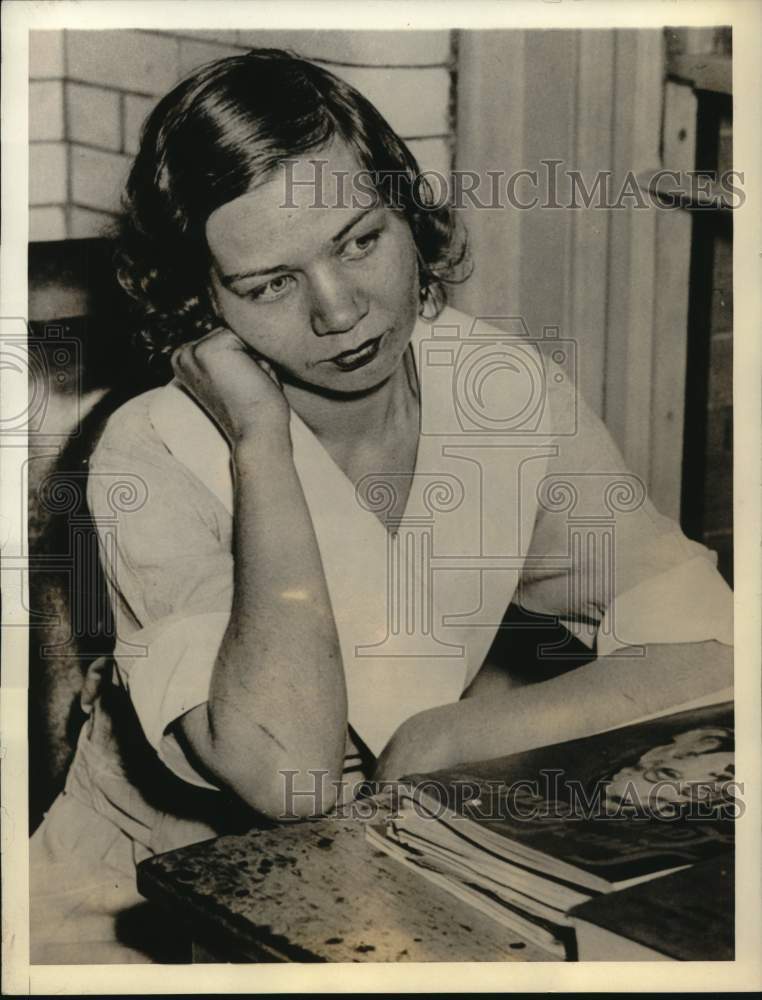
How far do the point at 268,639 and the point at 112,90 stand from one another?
2.15ft

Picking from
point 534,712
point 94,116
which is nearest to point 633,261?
point 534,712

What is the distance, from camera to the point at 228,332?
4.84 feet

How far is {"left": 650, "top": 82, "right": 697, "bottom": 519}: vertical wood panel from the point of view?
60.9 inches

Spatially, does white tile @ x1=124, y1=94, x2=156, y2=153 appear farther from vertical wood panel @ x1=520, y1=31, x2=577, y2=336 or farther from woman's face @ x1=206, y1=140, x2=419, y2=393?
vertical wood panel @ x1=520, y1=31, x2=577, y2=336

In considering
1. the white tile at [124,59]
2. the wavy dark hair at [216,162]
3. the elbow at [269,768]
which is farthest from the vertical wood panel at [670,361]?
the white tile at [124,59]

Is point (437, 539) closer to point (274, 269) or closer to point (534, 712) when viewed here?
point (534, 712)

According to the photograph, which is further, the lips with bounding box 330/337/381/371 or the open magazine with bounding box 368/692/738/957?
the lips with bounding box 330/337/381/371

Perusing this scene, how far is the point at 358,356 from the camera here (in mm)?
1493

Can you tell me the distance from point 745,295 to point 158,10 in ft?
2.54

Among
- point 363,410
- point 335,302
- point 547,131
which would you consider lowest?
point 363,410

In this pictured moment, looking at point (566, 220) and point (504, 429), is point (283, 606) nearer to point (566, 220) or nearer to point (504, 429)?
point (504, 429)

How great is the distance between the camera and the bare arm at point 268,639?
1407 mm

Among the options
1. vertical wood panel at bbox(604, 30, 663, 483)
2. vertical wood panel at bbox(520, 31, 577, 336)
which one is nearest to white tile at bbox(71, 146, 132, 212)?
vertical wood panel at bbox(520, 31, 577, 336)

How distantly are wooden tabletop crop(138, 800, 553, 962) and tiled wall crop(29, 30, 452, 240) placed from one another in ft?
2.37
